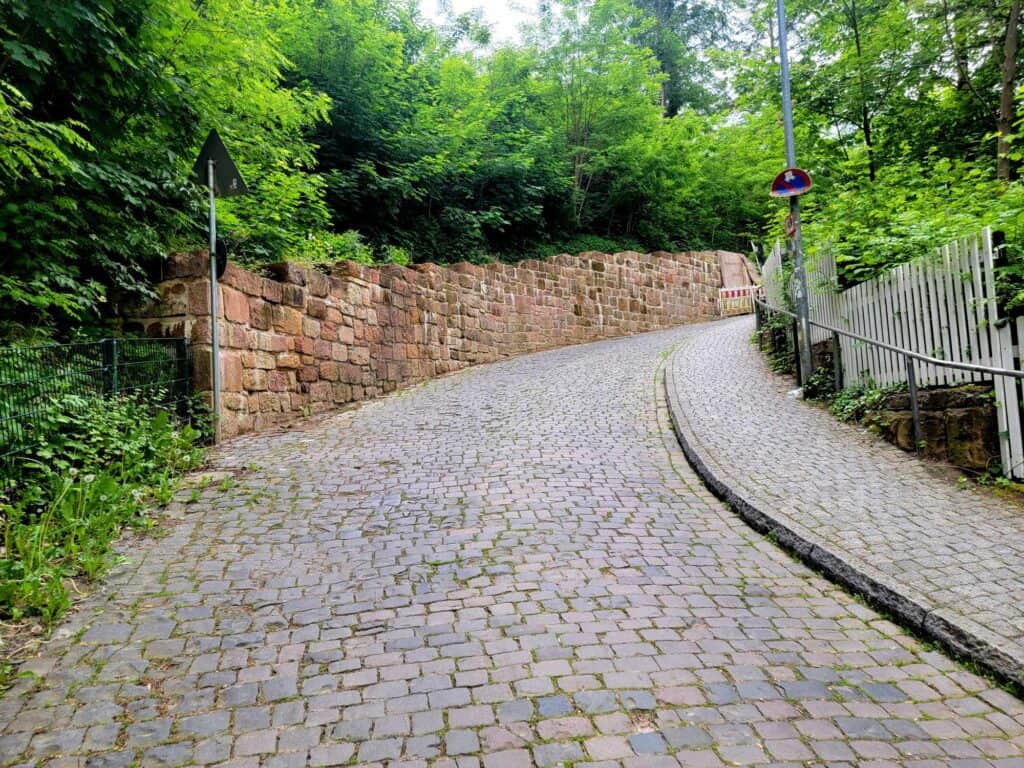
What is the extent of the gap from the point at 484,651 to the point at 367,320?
28.1 ft

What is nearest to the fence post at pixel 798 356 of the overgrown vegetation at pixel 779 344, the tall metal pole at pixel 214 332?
the overgrown vegetation at pixel 779 344

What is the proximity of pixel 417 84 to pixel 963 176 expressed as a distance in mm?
12242

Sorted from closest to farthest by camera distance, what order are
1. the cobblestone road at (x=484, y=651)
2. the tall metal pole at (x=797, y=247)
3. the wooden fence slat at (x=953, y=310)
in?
the cobblestone road at (x=484, y=651) → the wooden fence slat at (x=953, y=310) → the tall metal pole at (x=797, y=247)

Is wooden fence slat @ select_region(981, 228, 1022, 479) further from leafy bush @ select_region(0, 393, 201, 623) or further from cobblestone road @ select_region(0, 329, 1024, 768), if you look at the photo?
leafy bush @ select_region(0, 393, 201, 623)

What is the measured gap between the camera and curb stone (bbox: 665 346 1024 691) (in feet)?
9.89

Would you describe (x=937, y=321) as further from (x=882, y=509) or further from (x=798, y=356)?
(x=798, y=356)

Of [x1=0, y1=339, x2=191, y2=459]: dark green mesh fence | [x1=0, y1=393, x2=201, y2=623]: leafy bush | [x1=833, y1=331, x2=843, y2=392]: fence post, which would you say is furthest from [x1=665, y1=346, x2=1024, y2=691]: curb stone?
[x1=0, y1=339, x2=191, y2=459]: dark green mesh fence

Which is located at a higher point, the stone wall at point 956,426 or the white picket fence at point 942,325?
the white picket fence at point 942,325

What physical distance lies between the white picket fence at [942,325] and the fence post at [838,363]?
0.20 ft

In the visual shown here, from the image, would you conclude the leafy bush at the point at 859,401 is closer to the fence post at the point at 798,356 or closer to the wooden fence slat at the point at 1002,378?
the fence post at the point at 798,356

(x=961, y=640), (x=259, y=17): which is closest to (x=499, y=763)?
(x=961, y=640)

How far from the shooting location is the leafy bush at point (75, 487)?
3854mm

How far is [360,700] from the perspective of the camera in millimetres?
2809

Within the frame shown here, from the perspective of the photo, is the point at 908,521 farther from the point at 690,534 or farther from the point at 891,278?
the point at 891,278
